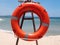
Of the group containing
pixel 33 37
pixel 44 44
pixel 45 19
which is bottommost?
pixel 44 44

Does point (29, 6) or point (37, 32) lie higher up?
point (29, 6)

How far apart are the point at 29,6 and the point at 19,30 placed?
427 millimetres

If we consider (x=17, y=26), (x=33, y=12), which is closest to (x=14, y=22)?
(x=17, y=26)

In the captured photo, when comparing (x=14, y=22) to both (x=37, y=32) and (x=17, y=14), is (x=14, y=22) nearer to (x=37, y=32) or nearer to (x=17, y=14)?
(x=17, y=14)

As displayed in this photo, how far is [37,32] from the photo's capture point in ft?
12.5

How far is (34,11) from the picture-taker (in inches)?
152

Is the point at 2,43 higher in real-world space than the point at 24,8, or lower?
lower

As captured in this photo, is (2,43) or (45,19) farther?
(2,43)

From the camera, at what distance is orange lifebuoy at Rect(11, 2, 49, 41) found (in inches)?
148

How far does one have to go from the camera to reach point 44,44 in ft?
18.9

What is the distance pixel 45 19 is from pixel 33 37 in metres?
0.35

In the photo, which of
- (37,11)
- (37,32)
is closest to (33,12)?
(37,11)

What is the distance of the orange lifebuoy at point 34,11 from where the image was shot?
377cm

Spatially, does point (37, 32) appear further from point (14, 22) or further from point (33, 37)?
point (14, 22)
